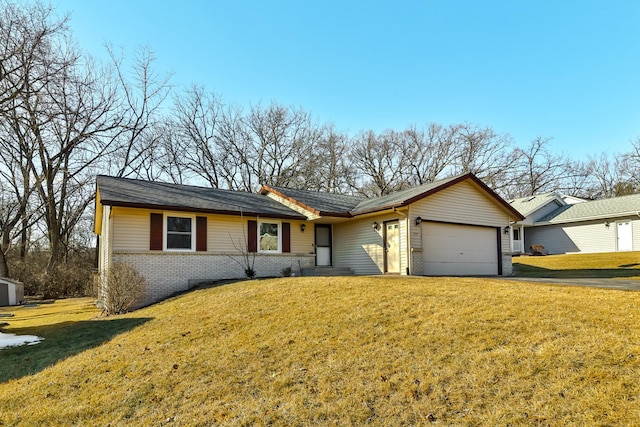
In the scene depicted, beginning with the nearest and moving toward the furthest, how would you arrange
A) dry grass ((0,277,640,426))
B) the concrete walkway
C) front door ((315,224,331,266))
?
dry grass ((0,277,640,426))
the concrete walkway
front door ((315,224,331,266))

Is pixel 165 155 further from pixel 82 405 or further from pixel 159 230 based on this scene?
pixel 82 405

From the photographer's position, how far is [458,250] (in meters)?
15.4

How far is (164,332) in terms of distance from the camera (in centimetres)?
780

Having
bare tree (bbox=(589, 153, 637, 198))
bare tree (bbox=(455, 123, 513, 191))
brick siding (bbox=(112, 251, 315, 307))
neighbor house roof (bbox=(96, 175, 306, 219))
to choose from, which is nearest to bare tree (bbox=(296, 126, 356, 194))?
bare tree (bbox=(455, 123, 513, 191))

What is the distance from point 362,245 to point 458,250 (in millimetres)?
3595

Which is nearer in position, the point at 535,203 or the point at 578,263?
the point at 578,263

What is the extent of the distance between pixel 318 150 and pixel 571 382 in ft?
99.6

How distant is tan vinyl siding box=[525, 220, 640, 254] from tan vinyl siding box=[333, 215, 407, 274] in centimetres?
1821

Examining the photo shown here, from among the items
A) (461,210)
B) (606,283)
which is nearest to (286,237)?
(461,210)

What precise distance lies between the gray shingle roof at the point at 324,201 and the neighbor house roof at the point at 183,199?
707 mm

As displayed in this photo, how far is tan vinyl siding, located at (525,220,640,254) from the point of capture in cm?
2488

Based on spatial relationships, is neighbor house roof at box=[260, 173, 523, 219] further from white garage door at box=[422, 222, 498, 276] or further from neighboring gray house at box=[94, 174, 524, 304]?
white garage door at box=[422, 222, 498, 276]

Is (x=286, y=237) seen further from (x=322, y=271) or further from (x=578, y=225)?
(x=578, y=225)


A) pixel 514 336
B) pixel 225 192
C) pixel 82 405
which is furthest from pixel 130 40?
pixel 514 336
